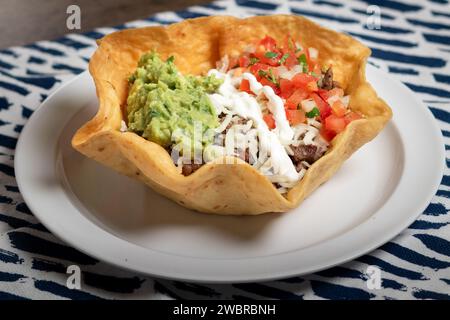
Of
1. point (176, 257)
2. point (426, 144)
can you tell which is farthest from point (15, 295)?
point (426, 144)

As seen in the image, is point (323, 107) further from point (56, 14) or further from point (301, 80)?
point (56, 14)

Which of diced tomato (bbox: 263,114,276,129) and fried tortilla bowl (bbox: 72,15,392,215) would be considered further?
diced tomato (bbox: 263,114,276,129)

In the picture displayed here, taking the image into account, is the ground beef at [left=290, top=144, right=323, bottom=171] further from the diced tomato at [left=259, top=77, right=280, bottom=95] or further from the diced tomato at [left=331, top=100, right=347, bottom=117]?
the diced tomato at [left=259, top=77, right=280, bottom=95]

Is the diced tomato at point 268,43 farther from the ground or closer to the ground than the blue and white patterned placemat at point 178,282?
farther from the ground

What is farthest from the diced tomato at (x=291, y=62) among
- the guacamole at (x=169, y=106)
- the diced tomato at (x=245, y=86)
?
the guacamole at (x=169, y=106)

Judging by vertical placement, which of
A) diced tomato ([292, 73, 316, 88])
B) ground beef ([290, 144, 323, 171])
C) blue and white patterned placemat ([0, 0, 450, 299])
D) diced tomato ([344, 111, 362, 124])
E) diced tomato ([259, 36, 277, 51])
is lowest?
blue and white patterned placemat ([0, 0, 450, 299])

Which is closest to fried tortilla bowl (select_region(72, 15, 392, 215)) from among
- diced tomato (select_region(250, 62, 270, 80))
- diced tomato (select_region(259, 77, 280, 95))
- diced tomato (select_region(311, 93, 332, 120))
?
diced tomato (select_region(311, 93, 332, 120))

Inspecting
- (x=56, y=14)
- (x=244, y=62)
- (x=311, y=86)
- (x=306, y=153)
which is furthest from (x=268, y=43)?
(x=56, y=14)

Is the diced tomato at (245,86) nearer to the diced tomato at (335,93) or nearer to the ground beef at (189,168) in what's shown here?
the diced tomato at (335,93)

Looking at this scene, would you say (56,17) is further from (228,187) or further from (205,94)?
(228,187)
